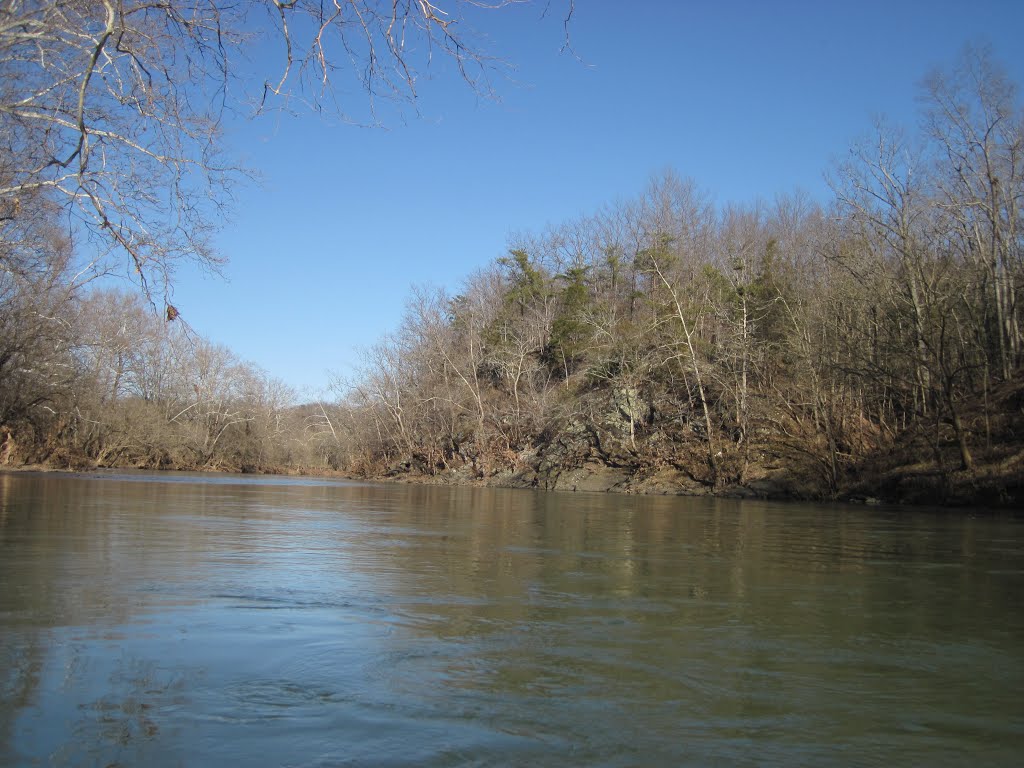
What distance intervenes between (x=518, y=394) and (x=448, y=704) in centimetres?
4211

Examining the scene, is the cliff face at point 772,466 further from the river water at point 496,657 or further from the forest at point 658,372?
the river water at point 496,657

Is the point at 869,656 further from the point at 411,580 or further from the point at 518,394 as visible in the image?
the point at 518,394

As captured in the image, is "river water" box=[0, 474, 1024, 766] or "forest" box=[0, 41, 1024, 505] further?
"forest" box=[0, 41, 1024, 505]

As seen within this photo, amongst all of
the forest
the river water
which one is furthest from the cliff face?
the river water

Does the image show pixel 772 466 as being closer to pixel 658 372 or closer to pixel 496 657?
pixel 658 372

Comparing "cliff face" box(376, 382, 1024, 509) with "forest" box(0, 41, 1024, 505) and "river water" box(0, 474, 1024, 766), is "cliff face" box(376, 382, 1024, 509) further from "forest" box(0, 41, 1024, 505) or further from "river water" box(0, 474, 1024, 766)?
"river water" box(0, 474, 1024, 766)

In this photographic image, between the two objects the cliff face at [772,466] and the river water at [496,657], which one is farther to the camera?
the cliff face at [772,466]

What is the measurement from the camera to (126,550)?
7.60 meters

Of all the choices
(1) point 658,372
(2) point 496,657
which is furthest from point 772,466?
(2) point 496,657

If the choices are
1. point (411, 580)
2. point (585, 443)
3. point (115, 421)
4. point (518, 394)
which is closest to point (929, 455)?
point (585, 443)

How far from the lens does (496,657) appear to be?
3.96 metres

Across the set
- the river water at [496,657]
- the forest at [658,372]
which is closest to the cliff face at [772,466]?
the forest at [658,372]

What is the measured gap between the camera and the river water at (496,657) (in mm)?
2758

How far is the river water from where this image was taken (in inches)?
109
